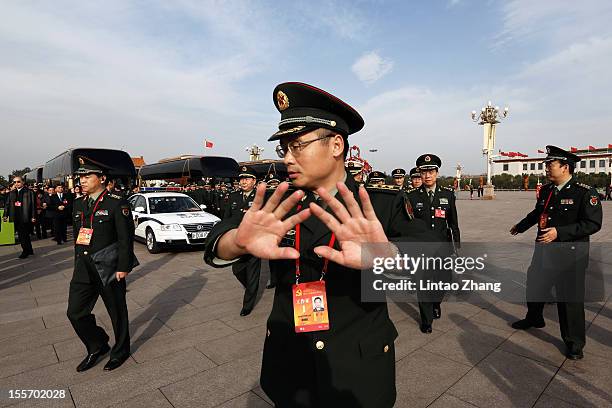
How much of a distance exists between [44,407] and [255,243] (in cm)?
298

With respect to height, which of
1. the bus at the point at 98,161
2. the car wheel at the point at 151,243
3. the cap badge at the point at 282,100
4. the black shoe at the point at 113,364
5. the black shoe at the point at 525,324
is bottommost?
the black shoe at the point at 525,324

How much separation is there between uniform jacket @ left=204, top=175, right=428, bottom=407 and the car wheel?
9142 mm

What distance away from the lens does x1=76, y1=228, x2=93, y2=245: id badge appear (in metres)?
3.68

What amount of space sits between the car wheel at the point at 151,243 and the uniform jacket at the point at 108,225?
619cm

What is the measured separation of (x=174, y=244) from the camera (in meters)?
9.73

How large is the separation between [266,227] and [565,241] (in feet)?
12.6

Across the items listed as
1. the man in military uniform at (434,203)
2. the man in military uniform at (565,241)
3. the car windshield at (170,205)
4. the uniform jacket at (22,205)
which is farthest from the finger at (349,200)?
the uniform jacket at (22,205)

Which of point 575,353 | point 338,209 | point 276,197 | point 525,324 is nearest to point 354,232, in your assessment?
point 338,209

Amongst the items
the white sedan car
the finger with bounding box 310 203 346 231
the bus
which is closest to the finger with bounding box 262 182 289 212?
the finger with bounding box 310 203 346 231

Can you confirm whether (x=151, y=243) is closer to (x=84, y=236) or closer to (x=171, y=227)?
(x=171, y=227)

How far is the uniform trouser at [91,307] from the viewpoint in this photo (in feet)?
11.6

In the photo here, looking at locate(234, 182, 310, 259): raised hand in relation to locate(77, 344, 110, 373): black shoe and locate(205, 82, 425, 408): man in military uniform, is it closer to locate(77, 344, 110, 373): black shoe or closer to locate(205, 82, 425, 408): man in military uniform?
locate(205, 82, 425, 408): man in military uniform

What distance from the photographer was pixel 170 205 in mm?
11242

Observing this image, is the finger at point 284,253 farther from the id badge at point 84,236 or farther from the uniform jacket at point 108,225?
the id badge at point 84,236
